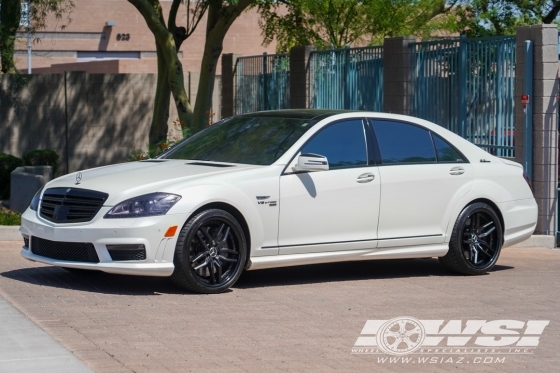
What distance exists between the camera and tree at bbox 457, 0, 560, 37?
26.8m

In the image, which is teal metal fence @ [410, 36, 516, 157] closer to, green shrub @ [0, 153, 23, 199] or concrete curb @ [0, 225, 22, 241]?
concrete curb @ [0, 225, 22, 241]

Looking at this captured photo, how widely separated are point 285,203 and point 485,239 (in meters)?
2.51

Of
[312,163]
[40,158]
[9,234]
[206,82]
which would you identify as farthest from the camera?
[40,158]

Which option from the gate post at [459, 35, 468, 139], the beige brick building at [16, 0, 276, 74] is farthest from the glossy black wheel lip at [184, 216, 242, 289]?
the beige brick building at [16, 0, 276, 74]

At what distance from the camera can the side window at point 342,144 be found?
931 centimetres

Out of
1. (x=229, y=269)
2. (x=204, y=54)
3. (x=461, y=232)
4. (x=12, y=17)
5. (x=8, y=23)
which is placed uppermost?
(x=12, y=17)

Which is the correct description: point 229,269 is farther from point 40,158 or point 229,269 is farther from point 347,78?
point 40,158

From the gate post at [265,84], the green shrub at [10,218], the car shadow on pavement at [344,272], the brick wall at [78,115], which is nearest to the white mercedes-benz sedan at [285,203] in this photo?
the car shadow on pavement at [344,272]

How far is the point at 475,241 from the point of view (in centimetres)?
1016

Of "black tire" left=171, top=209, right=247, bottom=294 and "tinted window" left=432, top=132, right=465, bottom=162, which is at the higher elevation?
"tinted window" left=432, top=132, right=465, bottom=162

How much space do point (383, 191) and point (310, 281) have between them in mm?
1127

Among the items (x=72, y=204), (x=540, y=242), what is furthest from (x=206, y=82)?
(x=72, y=204)

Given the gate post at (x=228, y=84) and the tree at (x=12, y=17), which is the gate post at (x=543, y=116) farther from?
the gate post at (x=228, y=84)

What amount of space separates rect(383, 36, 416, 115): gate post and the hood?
6.60 m
